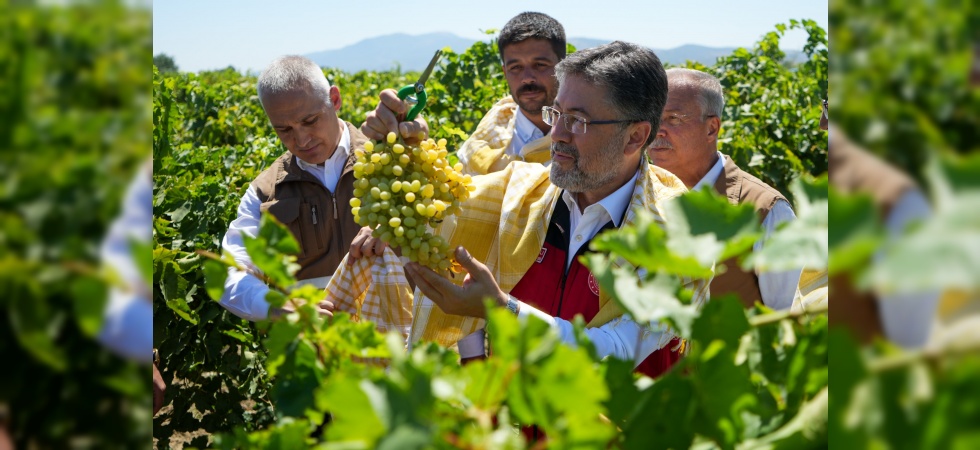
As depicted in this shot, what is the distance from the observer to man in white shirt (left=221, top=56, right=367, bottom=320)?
3.48 m

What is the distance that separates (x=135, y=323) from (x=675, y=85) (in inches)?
139

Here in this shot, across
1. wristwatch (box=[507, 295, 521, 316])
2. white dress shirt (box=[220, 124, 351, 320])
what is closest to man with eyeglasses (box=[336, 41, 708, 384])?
wristwatch (box=[507, 295, 521, 316])

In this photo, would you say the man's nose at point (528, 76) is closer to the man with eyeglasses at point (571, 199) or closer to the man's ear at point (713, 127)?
the man's ear at point (713, 127)

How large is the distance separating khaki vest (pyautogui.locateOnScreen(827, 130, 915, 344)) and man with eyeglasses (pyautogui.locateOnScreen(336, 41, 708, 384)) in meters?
1.96

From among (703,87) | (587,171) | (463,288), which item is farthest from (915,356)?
(703,87)

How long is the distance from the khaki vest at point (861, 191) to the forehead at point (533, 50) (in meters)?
3.99

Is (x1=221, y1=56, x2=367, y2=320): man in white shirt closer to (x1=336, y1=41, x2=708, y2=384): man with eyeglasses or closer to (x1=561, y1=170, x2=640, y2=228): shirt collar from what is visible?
(x1=336, y1=41, x2=708, y2=384): man with eyeglasses

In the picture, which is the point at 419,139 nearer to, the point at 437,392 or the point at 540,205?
the point at 540,205

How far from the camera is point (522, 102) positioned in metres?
4.32

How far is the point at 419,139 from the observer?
89.5 inches

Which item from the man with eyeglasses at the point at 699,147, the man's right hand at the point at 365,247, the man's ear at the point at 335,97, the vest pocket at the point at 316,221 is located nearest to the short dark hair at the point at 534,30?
the man with eyeglasses at the point at 699,147

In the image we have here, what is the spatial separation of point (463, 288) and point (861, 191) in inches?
70.6

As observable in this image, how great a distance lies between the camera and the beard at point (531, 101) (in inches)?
169

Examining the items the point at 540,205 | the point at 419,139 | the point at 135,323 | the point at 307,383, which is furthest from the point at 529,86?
the point at 135,323
